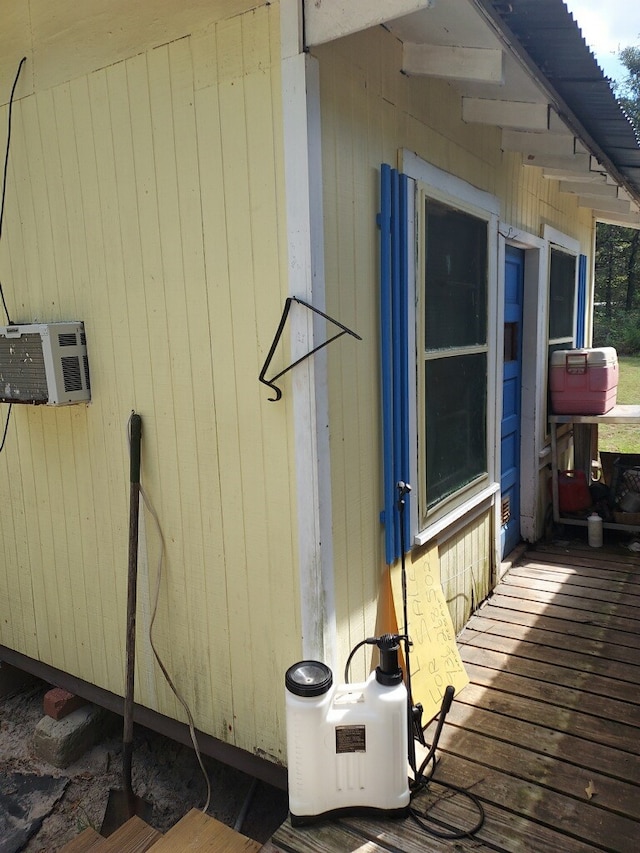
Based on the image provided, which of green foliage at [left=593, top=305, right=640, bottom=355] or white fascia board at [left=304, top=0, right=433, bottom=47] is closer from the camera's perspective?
white fascia board at [left=304, top=0, right=433, bottom=47]

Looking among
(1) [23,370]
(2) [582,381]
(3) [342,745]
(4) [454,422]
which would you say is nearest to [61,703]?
(1) [23,370]

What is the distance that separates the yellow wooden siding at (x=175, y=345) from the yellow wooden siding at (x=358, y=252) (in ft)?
0.60

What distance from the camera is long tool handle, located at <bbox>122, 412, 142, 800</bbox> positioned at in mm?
2344

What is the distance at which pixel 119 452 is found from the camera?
2.46 meters

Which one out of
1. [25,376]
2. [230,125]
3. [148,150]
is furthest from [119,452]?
[230,125]

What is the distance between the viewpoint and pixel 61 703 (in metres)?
2.89

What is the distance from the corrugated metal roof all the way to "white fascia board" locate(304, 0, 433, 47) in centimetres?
39

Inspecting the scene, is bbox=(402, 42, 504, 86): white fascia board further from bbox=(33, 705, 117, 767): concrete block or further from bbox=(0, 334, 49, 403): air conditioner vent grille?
bbox=(33, 705, 117, 767): concrete block

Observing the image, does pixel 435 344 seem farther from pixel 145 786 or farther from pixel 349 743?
pixel 145 786

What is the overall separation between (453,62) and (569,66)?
1.80 feet

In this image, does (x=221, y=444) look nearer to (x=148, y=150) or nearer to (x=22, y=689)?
(x=148, y=150)

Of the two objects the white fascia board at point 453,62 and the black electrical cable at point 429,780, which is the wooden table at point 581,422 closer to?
Result: the black electrical cable at point 429,780

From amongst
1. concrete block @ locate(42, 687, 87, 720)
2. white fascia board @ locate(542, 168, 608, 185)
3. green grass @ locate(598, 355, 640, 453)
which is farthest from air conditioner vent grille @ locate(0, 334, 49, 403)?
green grass @ locate(598, 355, 640, 453)

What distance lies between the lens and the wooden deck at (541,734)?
1855 millimetres
